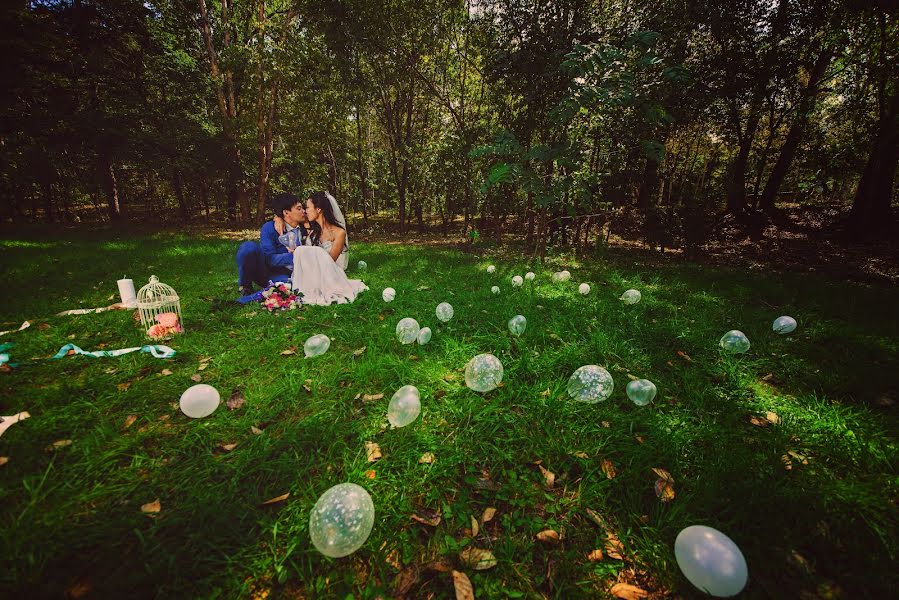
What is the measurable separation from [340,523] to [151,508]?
1.08 metres

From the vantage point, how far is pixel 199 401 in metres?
2.32

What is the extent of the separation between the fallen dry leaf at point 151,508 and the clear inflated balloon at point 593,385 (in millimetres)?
2702

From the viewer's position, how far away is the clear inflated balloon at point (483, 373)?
259 centimetres

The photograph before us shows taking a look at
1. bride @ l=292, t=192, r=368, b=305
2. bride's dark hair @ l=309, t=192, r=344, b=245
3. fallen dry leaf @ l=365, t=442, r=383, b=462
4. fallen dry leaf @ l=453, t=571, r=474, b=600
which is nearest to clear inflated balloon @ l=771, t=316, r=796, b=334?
fallen dry leaf @ l=453, t=571, r=474, b=600

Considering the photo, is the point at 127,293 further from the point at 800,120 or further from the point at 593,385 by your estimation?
the point at 800,120

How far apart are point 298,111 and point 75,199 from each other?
29.1m

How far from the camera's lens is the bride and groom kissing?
4.96m

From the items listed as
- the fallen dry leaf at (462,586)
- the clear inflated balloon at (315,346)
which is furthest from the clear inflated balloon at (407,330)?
the fallen dry leaf at (462,586)

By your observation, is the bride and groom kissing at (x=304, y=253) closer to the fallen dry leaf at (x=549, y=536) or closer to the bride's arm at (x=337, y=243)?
the bride's arm at (x=337, y=243)

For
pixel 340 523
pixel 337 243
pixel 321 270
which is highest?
pixel 337 243

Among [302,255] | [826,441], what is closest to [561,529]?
[826,441]

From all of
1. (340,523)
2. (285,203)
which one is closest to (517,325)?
(340,523)

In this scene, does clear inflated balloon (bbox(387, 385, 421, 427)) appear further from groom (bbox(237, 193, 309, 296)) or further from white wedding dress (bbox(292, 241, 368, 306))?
groom (bbox(237, 193, 309, 296))

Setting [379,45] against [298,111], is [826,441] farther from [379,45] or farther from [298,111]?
[298,111]
